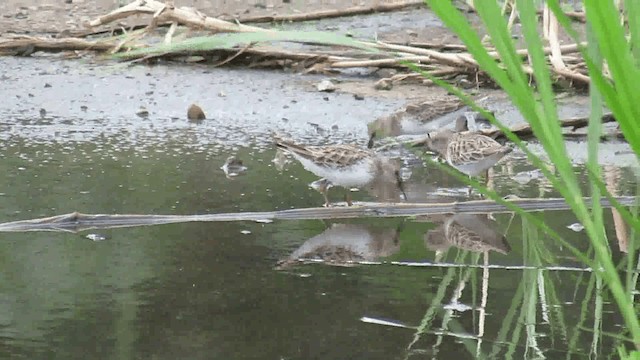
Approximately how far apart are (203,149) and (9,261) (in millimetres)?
3154

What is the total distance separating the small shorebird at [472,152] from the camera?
7.62 m

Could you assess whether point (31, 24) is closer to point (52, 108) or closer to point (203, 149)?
point (52, 108)

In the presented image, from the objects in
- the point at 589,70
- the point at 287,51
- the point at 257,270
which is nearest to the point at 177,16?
the point at 287,51

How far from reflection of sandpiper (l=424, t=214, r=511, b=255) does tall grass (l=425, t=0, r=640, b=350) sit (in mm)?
3242

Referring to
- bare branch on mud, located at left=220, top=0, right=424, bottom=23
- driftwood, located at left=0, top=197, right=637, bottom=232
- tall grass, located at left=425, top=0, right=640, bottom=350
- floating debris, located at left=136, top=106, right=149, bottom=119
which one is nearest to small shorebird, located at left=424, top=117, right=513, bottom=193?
driftwood, located at left=0, top=197, right=637, bottom=232

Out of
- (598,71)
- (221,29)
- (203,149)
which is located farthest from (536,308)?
(221,29)

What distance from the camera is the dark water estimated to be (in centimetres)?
392

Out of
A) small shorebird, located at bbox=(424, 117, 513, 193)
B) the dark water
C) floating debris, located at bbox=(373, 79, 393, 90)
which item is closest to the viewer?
the dark water

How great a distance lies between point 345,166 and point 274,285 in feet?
8.16

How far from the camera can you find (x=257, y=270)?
195 inches

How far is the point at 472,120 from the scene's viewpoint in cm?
1068

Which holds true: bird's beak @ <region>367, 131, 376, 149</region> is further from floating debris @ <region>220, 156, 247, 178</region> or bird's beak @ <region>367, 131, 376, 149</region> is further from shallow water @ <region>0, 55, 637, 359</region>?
floating debris @ <region>220, 156, 247, 178</region>

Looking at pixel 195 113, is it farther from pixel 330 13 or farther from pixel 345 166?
pixel 330 13

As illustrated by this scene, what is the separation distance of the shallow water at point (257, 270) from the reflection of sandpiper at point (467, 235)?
18mm
